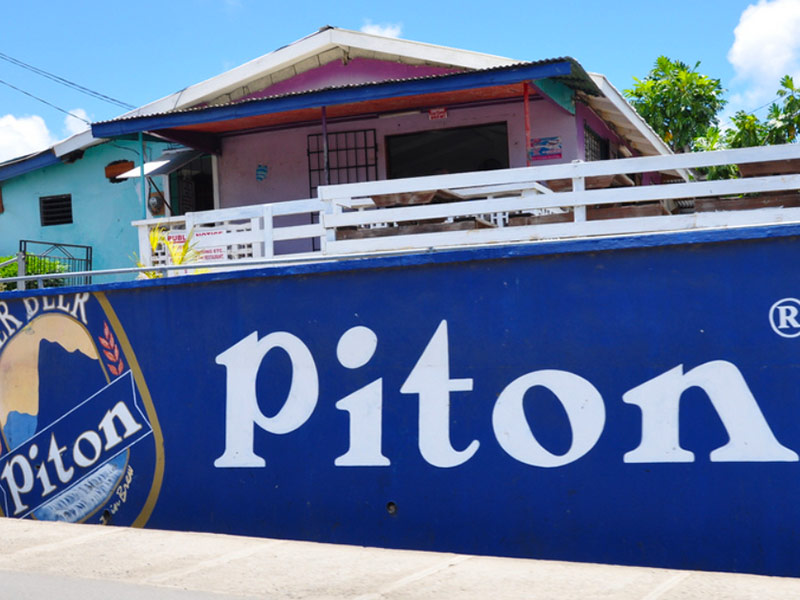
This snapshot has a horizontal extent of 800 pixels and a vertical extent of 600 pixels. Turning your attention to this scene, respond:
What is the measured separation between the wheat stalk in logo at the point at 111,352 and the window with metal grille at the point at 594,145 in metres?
9.03

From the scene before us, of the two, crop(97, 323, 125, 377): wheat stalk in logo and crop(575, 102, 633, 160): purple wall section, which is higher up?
crop(575, 102, 633, 160): purple wall section

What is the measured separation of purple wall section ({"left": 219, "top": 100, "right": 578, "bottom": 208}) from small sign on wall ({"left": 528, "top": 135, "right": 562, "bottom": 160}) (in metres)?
0.06

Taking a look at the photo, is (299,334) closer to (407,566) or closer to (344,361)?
(344,361)

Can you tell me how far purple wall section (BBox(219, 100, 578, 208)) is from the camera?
14.0 m

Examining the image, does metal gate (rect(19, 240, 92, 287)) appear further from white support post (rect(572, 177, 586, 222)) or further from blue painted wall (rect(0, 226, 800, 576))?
white support post (rect(572, 177, 586, 222))

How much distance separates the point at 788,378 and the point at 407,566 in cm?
280

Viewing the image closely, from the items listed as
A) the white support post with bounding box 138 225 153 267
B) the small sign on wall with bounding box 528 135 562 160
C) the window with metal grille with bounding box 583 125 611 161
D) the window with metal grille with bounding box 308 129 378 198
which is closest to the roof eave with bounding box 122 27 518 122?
the window with metal grille with bounding box 308 129 378 198

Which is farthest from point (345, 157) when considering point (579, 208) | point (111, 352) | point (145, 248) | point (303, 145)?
point (579, 208)

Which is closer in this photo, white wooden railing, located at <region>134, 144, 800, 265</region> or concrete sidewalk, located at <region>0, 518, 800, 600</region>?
concrete sidewalk, located at <region>0, 518, 800, 600</region>

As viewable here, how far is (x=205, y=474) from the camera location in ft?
25.6

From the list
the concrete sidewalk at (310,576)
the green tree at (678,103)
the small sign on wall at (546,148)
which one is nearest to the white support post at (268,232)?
the concrete sidewalk at (310,576)

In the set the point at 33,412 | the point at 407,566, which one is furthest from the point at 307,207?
the point at 407,566

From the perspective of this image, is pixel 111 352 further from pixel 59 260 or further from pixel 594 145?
pixel 594 145

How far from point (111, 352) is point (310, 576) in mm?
3471
